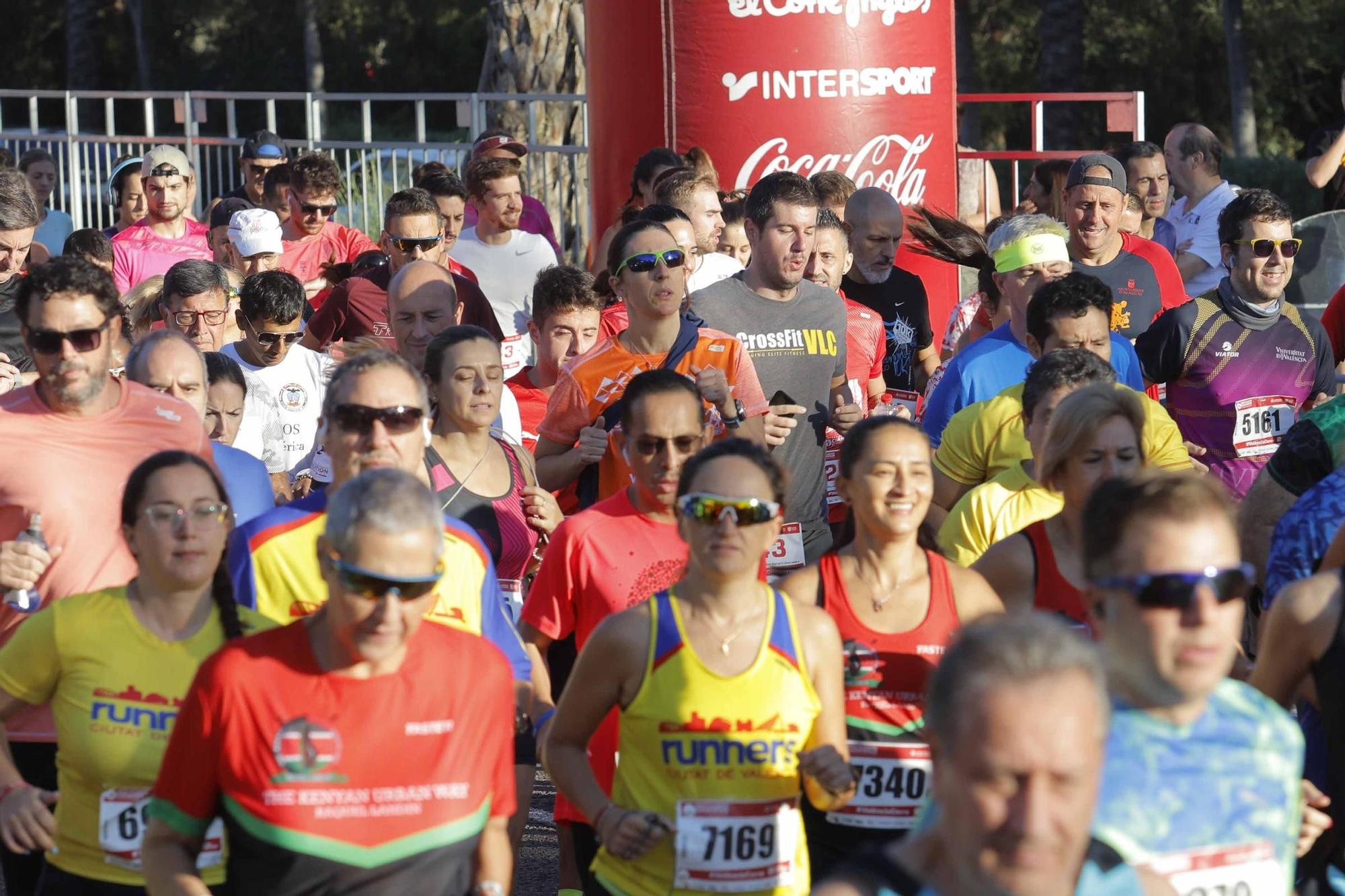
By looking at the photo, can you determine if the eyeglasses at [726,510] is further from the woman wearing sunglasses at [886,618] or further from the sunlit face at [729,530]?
the woman wearing sunglasses at [886,618]

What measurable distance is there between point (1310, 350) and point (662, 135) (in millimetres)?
4278

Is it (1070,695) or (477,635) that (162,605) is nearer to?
(477,635)

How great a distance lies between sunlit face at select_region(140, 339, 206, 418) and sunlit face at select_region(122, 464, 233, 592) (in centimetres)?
146

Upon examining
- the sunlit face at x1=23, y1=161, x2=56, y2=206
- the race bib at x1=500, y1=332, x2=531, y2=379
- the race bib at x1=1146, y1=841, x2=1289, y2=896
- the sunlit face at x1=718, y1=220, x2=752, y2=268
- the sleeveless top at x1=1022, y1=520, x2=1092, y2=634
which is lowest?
the race bib at x1=1146, y1=841, x2=1289, y2=896

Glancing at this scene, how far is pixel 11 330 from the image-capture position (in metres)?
7.64

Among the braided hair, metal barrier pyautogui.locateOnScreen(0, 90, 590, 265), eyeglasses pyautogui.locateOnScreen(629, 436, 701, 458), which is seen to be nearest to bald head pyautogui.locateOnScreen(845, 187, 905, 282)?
eyeglasses pyautogui.locateOnScreen(629, 436, 701, 458)

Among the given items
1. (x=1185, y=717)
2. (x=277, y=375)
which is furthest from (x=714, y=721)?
(x=277, y=375)

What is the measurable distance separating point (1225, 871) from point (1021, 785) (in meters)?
0.81

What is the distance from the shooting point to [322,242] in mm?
10281

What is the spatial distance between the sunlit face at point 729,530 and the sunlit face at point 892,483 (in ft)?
1.03

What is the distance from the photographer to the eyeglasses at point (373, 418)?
4258mm

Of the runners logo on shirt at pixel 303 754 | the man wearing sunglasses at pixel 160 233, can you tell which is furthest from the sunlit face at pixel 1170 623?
the man wearing sunglasses at pixel 160 233

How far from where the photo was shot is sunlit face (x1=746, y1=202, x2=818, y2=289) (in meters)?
6.49

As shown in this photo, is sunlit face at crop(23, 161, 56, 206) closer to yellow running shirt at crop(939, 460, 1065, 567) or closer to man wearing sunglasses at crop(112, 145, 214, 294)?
man wearing sunglasses at crop(112, 145, 214, 294)
